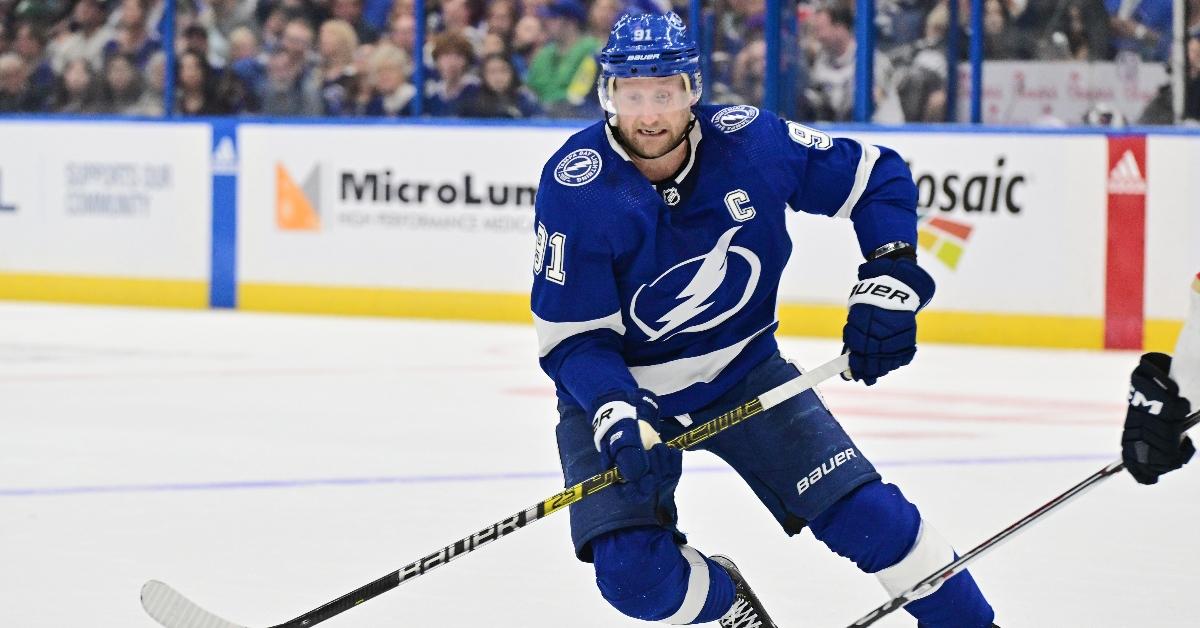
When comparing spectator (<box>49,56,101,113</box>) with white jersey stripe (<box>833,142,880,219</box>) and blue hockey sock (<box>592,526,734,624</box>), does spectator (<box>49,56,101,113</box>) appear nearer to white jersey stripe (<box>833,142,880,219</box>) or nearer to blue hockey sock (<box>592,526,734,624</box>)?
white jersey stripe (<box>833,142,880,219</box>)

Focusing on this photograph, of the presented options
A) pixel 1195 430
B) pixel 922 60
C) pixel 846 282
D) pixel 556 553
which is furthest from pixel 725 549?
pixel 922 60

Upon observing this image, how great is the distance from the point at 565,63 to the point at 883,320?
6.07m

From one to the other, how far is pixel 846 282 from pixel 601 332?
512 cm

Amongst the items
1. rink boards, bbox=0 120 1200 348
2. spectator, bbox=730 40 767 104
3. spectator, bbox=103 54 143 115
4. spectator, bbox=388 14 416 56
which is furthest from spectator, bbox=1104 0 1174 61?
spectator, bbox=103 54 143 115

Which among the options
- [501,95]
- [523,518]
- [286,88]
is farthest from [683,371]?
[286,88]

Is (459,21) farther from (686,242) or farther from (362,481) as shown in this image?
(686,242)

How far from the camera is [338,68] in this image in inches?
364

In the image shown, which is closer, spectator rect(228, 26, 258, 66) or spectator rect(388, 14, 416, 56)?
spectator rect(388, 14, 416, 56)

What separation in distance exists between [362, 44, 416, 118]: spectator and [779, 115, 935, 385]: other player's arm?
6293 millimetres

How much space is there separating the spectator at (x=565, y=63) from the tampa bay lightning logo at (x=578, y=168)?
19.1 feet

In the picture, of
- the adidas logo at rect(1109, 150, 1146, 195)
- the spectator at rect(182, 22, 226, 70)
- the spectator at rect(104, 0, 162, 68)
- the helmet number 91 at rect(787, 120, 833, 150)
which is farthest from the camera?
the spectator at rect(104, 0, 162, 68)

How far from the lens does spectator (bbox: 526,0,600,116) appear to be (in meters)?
8.64

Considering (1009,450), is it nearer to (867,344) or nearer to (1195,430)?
(1195,430)

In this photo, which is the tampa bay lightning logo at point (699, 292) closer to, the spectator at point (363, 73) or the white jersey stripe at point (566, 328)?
the white jersey stripe at point (566, 328)
